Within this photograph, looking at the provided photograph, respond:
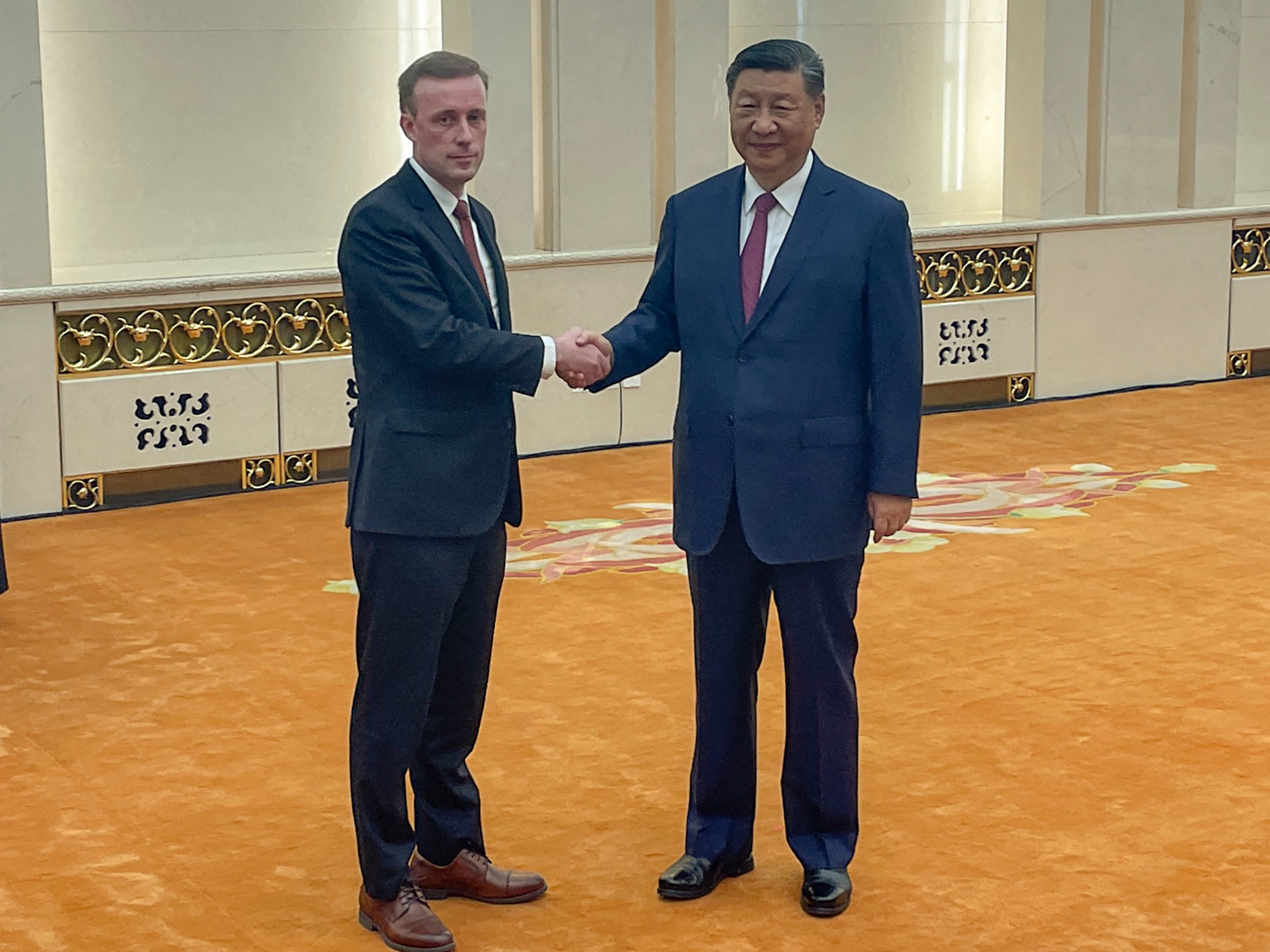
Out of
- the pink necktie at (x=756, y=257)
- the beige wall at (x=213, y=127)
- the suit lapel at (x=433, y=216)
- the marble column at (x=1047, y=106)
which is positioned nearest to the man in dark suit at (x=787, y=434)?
the pink necktie at (x=756, y=257)

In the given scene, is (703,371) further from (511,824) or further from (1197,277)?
(1197,277)

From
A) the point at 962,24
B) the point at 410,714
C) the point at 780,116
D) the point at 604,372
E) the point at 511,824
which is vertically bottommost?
the point at 511,824

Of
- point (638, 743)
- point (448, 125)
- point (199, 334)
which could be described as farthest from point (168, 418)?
point (448, 125)

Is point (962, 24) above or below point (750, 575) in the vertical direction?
above

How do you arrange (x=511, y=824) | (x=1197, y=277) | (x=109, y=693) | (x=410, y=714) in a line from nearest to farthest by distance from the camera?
(x=410, y=714), (x=511, y=824), (x=109, y=693), (x=1197, y=277)

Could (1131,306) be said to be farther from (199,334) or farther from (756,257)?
(756,257)

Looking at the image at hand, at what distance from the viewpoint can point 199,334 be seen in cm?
839

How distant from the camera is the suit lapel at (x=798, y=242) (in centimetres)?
406

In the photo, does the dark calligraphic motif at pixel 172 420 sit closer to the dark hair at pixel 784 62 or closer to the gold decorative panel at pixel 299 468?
the gold decorative panel at pixel 299 468

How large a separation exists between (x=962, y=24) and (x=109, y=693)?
730cm

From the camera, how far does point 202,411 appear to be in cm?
839

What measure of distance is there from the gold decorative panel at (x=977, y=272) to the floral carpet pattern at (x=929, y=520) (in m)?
1.75

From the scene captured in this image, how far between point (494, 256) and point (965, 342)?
6.61 meters

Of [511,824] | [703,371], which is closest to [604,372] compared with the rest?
[703,371]
